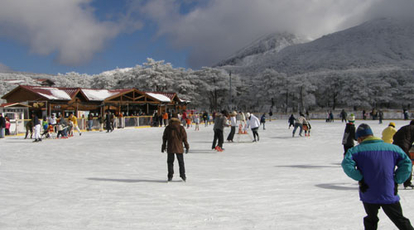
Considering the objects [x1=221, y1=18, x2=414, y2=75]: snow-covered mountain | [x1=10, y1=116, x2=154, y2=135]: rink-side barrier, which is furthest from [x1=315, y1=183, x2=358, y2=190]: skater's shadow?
[x1=221, y1=18, x2=414, y2=75]: snow-covered mountain

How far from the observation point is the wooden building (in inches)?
1292

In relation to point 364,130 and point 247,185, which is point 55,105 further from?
point 364,130

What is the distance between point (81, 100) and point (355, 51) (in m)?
127

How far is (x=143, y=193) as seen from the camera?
676cm

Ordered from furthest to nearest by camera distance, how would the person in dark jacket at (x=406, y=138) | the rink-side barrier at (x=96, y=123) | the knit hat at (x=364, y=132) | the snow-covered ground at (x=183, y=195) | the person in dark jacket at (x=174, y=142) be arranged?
the rink-side barrier at (x=96, y=123) < the person in dark jacket at (x=174, y=142) < the person in dark jacket at (x=406, y=138) < the snow-covered ground at (x=183, y=195) < the knit hat at (x=364, y=132)

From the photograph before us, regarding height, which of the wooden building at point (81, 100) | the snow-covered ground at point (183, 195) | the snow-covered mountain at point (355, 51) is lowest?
the snow-covered ground at point (183, 195)

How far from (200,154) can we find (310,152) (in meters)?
3.99

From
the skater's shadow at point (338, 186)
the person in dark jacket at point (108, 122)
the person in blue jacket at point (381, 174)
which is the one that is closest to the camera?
the person in blue jacket at point (381, 174)

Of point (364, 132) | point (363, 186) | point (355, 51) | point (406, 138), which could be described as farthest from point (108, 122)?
point (355, 51)

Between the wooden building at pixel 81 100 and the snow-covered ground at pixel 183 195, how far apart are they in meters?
22.9

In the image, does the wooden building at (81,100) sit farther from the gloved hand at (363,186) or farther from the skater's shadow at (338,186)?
the gloved hand at (363,186)

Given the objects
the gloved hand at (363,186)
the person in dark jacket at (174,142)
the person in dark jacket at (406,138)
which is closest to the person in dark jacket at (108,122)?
the person in dark jacket at (174,142)

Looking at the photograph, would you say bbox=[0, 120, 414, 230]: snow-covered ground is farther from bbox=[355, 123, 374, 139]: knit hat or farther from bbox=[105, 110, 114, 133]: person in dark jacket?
bbox=[105, 110, 114, 133]: person in dark jacket

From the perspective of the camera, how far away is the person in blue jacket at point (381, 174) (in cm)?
338
